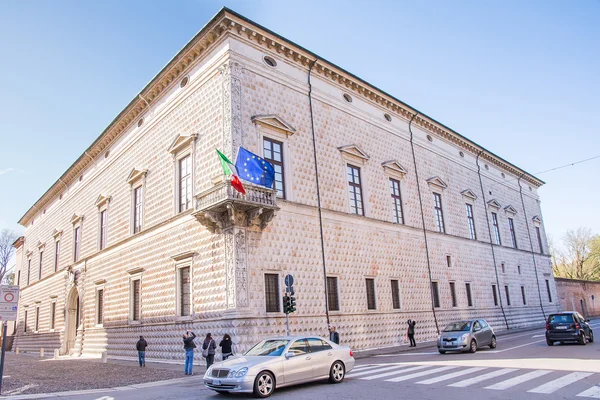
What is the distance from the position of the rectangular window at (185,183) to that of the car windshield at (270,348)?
35.3ft

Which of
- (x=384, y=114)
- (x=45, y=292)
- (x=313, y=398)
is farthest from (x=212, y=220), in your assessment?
(x=45, y=292)

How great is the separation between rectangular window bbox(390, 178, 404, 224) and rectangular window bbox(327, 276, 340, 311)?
7.43 meters

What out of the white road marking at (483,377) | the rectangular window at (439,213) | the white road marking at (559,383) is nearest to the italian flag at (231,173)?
the white road marking at (483,377)

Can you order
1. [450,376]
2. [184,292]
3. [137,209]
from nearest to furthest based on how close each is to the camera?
[450,376] < [184,292] < [137,209]

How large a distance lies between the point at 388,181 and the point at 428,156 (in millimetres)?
6181

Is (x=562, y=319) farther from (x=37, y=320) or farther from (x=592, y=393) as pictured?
(x=37, y=320)

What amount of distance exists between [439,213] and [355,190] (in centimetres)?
955

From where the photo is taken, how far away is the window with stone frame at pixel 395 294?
81.4ft

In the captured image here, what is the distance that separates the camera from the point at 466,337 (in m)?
18.4

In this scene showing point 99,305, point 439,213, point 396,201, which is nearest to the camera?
point 396,201

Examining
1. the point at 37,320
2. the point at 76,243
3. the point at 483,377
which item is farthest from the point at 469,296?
the point at 37,320

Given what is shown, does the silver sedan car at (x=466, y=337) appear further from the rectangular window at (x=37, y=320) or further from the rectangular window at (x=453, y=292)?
the rectangular window at (x=37, y=320)

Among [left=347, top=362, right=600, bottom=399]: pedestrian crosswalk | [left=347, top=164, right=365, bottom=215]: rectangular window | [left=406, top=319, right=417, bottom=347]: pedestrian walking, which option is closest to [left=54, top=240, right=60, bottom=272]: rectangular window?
[left=347, top=164, right=365, bottom=215]: rectangular window

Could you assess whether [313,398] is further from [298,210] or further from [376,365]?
[298,210]
